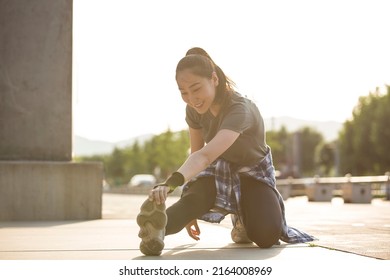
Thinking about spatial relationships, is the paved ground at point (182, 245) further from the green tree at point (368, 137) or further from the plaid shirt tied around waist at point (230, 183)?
the green tree at point (368, 137)

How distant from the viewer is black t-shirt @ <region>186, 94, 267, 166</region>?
4.70 m

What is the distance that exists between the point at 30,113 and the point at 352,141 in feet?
193

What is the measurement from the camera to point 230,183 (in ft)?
16.3

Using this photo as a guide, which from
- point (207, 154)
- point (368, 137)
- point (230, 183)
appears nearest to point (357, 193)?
point (230, 183)

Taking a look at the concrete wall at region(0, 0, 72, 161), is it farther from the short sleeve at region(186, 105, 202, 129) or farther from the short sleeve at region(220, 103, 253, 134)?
the short sleeve at region(220, 103, 253, 134)

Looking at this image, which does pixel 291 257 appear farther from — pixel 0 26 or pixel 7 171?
pixel 0 26

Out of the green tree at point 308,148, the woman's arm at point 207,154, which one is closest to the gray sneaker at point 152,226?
the woman's arm at point 207,154

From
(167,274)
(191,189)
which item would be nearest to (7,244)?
Result: (191,189)

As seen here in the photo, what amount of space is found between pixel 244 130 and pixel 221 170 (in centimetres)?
37

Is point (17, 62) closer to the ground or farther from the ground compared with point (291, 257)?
farther from the ground

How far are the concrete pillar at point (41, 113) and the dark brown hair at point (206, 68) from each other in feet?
13.8

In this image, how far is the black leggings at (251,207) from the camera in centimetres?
474

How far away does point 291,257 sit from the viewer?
4.31 metres

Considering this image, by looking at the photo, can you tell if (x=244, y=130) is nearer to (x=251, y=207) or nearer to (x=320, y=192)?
(x=251, y=207)
